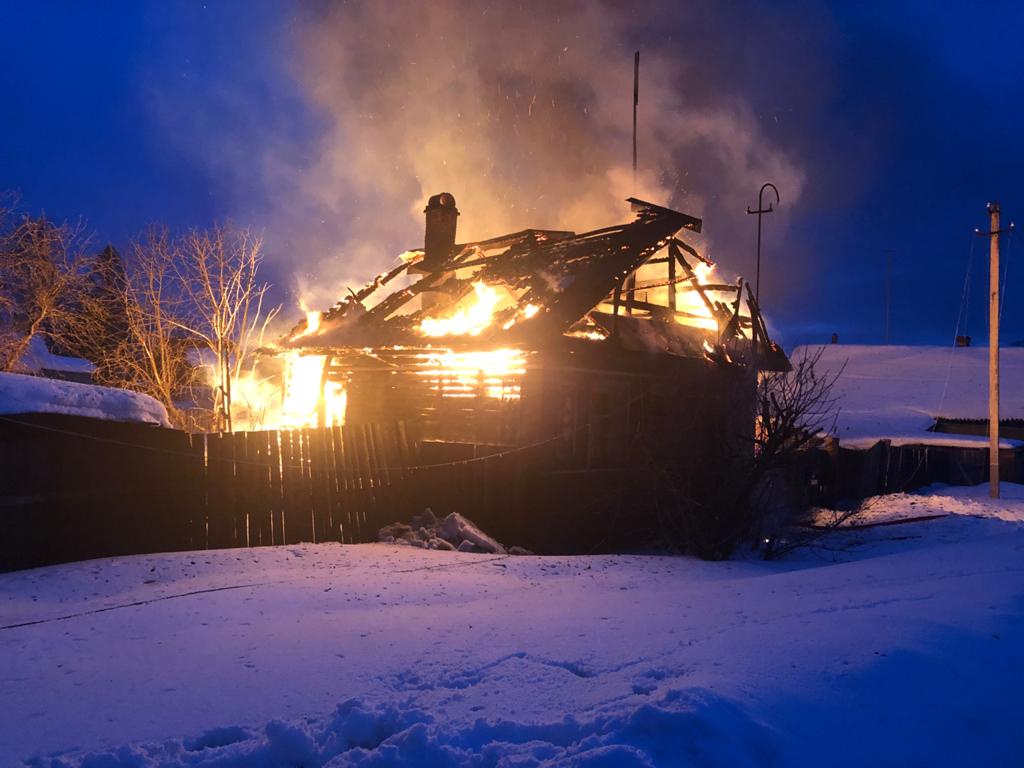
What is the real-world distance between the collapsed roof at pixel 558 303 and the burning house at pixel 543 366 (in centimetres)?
4

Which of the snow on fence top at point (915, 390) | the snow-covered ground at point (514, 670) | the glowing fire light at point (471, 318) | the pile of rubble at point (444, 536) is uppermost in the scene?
the glowing fire light at point (471, 318)

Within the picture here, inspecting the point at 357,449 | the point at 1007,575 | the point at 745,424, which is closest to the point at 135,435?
the point at 357,449

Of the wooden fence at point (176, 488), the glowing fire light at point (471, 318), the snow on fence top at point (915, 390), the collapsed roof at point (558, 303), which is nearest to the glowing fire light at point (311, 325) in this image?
the collapsed roof at point (558, 303)

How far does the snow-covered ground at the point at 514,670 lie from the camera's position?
3232 millimetres

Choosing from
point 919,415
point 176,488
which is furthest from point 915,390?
point 176,488

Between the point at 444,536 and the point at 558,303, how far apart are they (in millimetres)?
4451

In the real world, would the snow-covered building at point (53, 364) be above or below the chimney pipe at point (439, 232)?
below

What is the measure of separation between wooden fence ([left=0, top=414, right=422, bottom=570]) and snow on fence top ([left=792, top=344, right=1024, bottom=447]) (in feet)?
59.9

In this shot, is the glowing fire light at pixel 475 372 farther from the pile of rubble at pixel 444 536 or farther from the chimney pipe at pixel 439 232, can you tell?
the chimney pipe at pixel 439 232

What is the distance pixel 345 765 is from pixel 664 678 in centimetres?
174

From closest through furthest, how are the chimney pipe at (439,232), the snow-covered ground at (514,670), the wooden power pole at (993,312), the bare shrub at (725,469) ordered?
the snow-covered ground at (514,670), the bare shrub at (725,469), the chimney pipe at (439,232), the wooden power pole at (993,312)

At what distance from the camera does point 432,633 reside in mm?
5309

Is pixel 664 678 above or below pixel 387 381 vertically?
below

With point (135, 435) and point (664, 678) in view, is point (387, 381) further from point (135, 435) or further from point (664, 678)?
point (664, 678)
